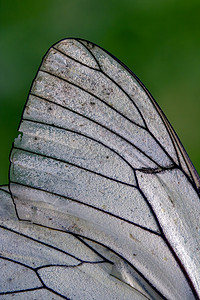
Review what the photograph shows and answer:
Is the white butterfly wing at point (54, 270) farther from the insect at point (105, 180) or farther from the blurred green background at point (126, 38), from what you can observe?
the blurred green background at point (126, 38)

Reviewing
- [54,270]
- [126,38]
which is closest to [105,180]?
[54,270]

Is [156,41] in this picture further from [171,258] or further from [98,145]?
[171,258]

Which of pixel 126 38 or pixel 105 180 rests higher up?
pixel 126 38

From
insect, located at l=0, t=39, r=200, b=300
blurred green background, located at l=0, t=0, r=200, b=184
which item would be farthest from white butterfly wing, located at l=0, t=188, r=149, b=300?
blurred green background, located at l=0, t=0, r=200, b=184

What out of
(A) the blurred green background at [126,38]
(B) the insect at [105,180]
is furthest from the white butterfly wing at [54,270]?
(A) the blurred green background at [126,38]

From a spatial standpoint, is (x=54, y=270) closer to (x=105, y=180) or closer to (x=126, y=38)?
(x=105, y=180)

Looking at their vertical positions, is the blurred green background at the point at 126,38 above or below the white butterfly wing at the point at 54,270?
above

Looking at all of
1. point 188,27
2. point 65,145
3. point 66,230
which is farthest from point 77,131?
point 188,27
